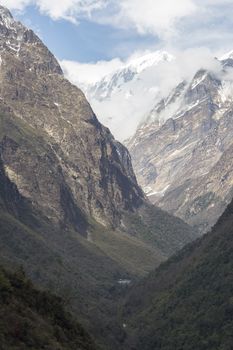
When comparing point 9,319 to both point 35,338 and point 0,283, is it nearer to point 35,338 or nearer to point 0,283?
point 35,338

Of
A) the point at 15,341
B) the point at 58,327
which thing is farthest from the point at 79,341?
the point at 15,341

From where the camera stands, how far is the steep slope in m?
106

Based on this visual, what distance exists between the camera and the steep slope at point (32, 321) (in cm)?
10550

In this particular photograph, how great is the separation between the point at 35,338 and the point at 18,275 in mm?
32792

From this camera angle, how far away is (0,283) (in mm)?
120688

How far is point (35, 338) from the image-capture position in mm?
106938

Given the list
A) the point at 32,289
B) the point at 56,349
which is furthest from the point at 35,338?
the point at 32,289

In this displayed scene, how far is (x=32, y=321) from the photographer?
11388 cm

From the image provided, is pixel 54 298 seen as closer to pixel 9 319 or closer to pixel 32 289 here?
pixel 32 289

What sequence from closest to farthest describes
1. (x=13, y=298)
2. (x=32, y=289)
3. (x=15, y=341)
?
(x=15, y=341) < (x=13, y=298) < (x=32, y=289)

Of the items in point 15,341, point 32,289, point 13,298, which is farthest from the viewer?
point 32,289

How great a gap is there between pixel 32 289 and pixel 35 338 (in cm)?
2890

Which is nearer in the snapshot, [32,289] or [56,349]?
[56,349]

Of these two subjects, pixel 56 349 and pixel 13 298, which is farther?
pixel 13 298
